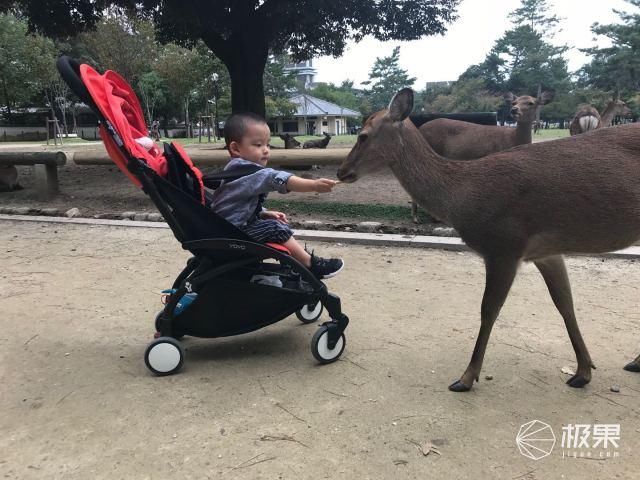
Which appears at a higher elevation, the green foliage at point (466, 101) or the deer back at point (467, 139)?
the green foliage at point (466, 101)

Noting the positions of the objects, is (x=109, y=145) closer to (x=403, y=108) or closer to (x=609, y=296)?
(x=403, y=108)

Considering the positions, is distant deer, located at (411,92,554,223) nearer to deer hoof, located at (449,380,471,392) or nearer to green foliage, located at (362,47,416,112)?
deer hoof, located at (449,380,471,392)

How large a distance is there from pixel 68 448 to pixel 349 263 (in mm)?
3280

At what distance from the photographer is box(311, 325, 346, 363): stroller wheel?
3109 millimetres

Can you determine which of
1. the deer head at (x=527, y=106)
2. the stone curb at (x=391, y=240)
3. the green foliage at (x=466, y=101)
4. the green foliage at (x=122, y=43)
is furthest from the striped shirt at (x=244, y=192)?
the green foliage at (x=466, y=101)

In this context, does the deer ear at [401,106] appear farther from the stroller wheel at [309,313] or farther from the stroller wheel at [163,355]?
the stroller wheel at [163,355]

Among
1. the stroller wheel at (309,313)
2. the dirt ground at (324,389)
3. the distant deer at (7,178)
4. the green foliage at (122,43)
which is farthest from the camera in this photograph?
the green foliage at (122,43)

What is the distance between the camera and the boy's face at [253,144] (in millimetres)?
3139

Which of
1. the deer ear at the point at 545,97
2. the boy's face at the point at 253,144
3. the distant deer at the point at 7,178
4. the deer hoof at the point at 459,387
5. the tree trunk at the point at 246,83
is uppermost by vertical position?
the tree trunk at the point at 246,83

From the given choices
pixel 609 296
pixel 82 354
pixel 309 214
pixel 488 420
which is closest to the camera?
pixel 488 420

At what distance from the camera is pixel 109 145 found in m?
3.10

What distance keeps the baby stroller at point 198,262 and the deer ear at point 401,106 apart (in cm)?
93

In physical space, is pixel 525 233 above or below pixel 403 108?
below

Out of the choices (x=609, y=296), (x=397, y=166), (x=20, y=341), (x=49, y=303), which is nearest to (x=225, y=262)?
(x=397, y=166)
